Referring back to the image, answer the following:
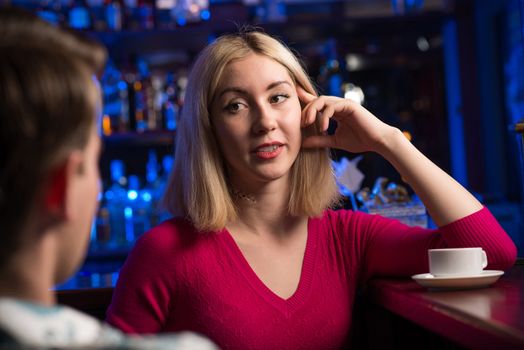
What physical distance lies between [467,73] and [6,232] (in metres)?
3.40

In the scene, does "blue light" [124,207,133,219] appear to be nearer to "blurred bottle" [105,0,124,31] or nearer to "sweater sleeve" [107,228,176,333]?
"blurred bottle" [105,0,124,31]

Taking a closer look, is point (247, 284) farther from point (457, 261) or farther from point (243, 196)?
point (457, 261)

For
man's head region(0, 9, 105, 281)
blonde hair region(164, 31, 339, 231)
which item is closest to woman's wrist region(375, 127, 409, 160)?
blonde hair region(164, 31, 339, 231)

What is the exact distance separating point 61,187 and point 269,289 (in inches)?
38.1

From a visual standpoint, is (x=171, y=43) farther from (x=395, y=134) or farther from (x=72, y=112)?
(x=72, y=112)

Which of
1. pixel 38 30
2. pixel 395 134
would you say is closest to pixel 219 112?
pixel 395 134

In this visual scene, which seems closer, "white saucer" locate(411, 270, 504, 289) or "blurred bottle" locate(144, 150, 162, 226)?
"white saucer" locate(411, 270, 504, 289)

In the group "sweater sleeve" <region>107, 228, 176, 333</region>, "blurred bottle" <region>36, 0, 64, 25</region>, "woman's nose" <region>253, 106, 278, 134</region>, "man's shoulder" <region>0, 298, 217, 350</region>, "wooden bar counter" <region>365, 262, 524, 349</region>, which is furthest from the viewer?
"blurred bottle" <region>36, 0, 64, 25</region>

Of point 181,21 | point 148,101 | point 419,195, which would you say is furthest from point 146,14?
point 419,195

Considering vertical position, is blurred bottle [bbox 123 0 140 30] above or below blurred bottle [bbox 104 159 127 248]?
above

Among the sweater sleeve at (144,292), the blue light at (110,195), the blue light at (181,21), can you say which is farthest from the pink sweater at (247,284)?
the blue light at (181,21)

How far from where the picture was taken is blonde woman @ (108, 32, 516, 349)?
5.25 feet

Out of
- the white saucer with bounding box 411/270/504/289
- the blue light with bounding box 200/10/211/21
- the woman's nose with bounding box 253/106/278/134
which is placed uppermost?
the blue light with bounding box 200/10/211/21

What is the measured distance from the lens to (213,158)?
1766mm
